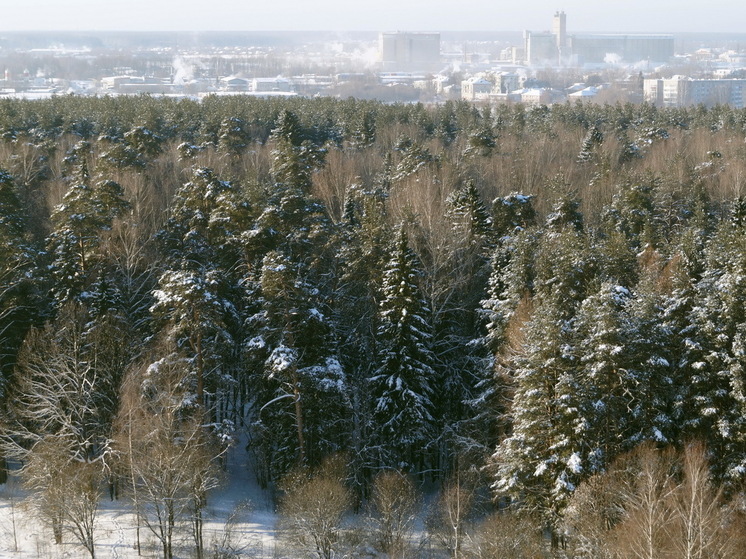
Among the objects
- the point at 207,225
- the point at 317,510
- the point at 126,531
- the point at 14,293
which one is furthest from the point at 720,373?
the point at 14,293

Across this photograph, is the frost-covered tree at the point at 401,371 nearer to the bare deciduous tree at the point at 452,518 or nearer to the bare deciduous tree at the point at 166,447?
the bare deciduous tree at the point at 452,518

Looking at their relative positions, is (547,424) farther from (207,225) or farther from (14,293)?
(14,293)

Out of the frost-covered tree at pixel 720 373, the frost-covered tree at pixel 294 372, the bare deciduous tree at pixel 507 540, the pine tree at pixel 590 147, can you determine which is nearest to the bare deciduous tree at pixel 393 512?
the bare deciduous tree at pixel 507 540

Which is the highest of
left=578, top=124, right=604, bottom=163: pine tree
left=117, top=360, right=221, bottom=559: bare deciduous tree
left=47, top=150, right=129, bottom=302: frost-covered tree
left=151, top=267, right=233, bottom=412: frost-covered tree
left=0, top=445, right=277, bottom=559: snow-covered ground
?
left=578, top=124, right=604, bottom=163: pine tree

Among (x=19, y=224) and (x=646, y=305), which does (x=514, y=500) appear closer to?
(x=646, y=305)

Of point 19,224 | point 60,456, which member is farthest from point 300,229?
point 60,456

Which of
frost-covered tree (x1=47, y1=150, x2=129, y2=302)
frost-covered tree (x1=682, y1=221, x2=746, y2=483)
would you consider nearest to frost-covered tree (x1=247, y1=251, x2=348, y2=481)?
frost-covered tree (x1=47, y1=150, x2=129, y2=302)

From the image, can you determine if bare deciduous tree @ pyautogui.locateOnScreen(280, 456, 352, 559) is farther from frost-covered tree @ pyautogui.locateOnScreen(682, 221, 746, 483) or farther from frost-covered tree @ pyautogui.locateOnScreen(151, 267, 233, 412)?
frost-covered tree @ pyautogui.locateOnScreen(682, 221, 746, 483)
